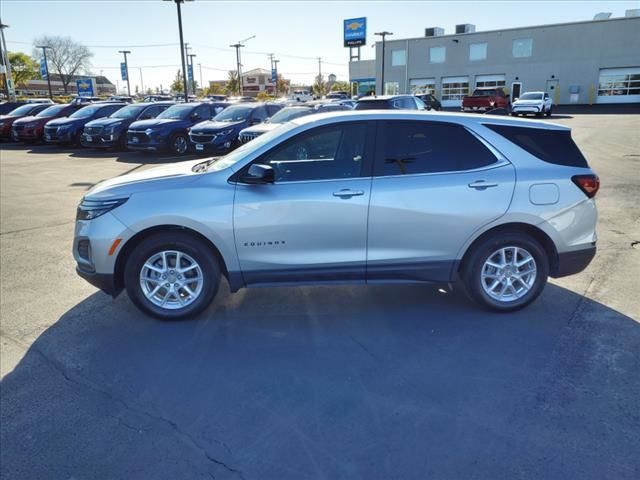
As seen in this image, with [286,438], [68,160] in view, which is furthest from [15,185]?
[286,438]

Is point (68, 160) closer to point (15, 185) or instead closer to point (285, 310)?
point (15, 185)

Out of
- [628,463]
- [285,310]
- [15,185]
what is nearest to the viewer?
[628,463]

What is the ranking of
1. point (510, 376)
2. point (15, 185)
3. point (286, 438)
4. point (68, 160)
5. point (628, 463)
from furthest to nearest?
point (68, 160) → point (15, 185) → point (510, 376) → point (286, 438) → point (628, 463)

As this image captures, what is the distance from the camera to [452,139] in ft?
14.9

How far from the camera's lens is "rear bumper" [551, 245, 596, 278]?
183 inches

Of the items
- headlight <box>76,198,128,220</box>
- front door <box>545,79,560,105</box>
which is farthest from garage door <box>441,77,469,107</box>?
headlight <box>76,198,128,220</box>

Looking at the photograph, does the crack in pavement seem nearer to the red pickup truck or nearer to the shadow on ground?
the shadow on ground

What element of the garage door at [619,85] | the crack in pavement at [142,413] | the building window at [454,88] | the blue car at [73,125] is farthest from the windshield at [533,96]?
the crack in pavement at [142,413]

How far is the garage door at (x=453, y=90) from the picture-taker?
183ft

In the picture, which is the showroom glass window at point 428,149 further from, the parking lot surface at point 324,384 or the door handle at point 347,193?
the parking lot surface at point 324,384

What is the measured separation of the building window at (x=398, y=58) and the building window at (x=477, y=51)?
7816 millimetres

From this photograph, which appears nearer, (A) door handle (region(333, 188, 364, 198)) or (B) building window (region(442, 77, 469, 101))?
(A) door handle (region(333, 188, 364, 198))

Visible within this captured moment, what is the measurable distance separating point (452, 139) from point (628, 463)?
2.80m

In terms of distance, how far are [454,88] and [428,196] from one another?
56.5 m
